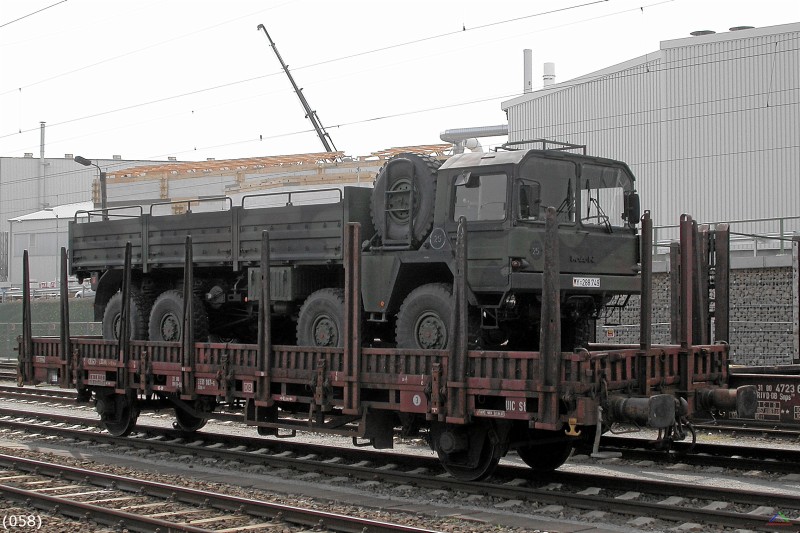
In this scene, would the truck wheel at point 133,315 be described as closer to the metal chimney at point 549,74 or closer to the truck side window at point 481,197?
the truck side window at point 481,197

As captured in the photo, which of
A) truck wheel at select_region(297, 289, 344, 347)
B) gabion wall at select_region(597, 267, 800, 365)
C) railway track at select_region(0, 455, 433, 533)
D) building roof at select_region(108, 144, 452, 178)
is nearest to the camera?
railway track at select_region(0, 455, 433, 533)

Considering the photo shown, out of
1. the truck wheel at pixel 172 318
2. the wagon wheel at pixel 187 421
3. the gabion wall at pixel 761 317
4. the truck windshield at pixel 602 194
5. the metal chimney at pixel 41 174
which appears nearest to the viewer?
the truck windshield at pixel 602 194

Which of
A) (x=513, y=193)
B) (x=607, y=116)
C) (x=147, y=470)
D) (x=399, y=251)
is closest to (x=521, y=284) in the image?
(x=513, y=193)

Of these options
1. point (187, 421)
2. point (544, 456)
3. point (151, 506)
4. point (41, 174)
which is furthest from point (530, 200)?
point (41, 174)

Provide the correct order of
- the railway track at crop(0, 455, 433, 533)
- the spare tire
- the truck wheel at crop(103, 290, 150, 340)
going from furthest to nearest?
the truck wheel at crop(103, 290, 150, 340) → the spare tire → the railway track at crop(0, 455, 433, 533)

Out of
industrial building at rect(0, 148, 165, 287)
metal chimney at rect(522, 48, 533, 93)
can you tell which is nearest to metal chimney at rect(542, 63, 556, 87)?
metal chimney at rect(522, 48, 533, 93)

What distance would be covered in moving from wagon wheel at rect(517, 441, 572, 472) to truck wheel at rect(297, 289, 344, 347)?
2531mm

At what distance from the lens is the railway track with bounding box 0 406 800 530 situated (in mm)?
9320

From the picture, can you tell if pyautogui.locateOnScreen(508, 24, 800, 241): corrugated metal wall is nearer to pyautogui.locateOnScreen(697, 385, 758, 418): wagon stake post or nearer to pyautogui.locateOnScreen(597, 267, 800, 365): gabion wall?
pyautogui.locateOnScreen(597, 267, 800, 365): gabion wall

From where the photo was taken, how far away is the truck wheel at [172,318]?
14312 mm

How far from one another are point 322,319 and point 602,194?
3.72 meters

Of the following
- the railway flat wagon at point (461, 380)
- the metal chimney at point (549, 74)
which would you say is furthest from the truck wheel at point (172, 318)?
the metal chimney at point (549, 74)

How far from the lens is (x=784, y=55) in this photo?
29.5 metres

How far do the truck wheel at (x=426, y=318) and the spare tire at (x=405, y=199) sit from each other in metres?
0.75
